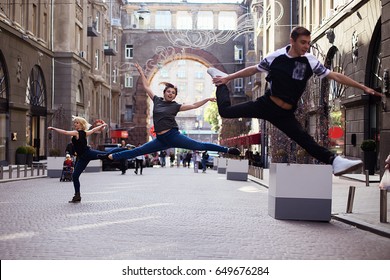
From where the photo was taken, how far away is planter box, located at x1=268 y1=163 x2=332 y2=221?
13.8 meters

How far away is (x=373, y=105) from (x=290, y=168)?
16.9 meters

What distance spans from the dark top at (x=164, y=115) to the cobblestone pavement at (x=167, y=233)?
1594 mm

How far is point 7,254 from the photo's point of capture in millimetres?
8508

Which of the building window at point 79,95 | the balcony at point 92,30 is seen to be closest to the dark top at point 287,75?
the building window at point 79,95

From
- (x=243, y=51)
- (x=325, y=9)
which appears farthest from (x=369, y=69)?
(x=243, y=51)

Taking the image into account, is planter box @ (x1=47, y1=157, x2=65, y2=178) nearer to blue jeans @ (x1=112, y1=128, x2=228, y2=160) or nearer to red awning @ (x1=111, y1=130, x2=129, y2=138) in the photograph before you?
blue jeans @ (x1=112, y1=128, x2=228, y2=160)

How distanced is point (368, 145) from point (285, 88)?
67.4ft

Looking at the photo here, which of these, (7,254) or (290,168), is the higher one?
(290,168)

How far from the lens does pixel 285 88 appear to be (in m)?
8.12

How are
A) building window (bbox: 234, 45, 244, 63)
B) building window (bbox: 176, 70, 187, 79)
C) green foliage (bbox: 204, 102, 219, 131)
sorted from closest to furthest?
building window (bbox: 234, 45, 244, 63), green foliage (bbox: 204, 102, 219, 131), building window (bbox: 176, 70, 187, 79)

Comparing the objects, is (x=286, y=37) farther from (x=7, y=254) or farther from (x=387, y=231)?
(x=7, y=254)

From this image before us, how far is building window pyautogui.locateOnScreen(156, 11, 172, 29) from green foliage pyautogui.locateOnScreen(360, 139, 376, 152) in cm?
4687

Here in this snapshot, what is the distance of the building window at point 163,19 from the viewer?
72562mm

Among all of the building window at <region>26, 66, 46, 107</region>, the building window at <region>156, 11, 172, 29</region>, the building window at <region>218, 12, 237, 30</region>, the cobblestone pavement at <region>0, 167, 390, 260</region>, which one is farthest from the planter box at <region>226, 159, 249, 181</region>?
the building window at <region>156, 11, 172, 29</region>
